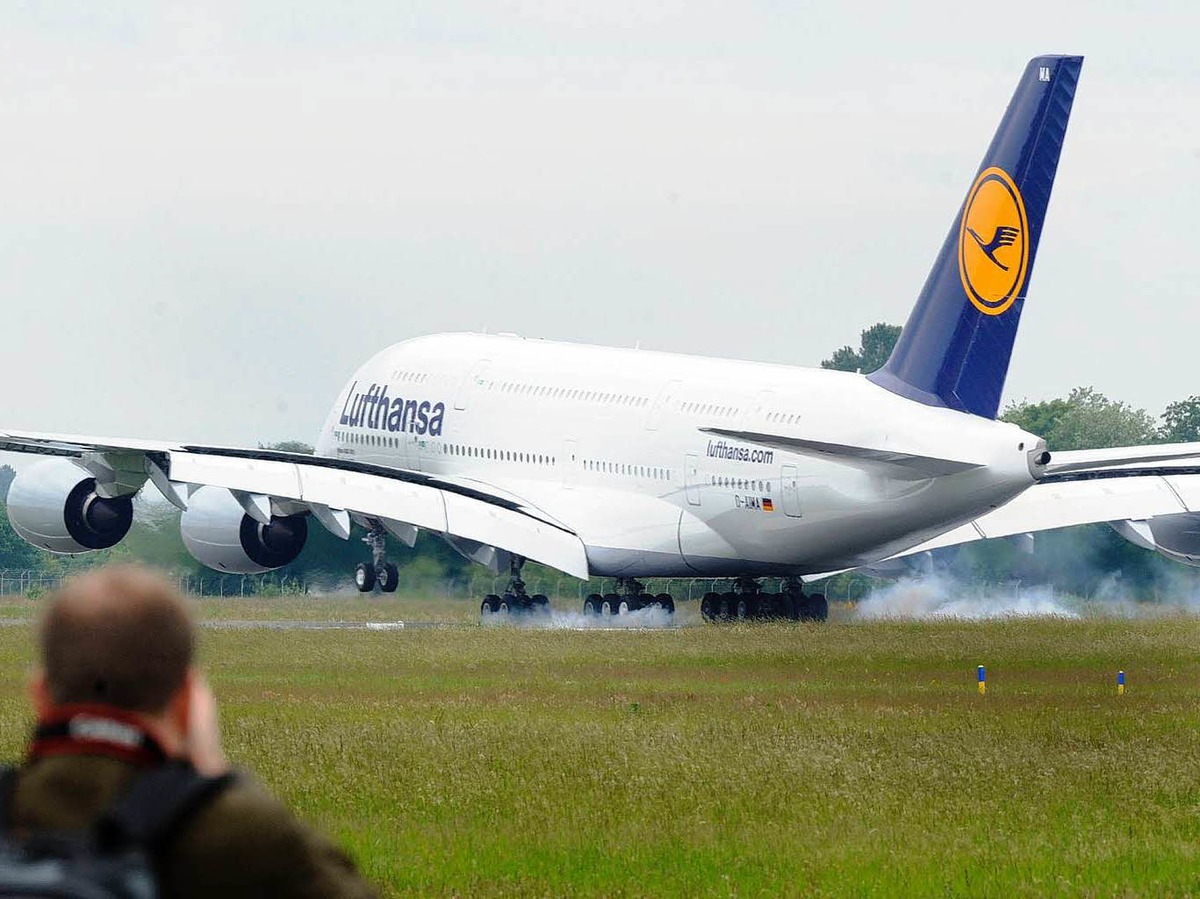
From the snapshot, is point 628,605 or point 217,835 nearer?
point 217,835

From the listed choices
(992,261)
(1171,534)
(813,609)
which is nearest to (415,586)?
(813,609)

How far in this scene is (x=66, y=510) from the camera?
141 feet

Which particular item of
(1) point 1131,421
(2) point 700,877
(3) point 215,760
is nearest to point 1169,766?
(2) point 700,877

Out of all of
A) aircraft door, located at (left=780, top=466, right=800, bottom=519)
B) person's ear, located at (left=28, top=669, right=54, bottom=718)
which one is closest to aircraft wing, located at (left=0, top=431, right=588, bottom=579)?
aircraft door, located at (left=780, top=466, right=800, bottom=519)

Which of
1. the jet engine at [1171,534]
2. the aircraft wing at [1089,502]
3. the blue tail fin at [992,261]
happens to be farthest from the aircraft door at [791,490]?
the jet engine at [1171,534]

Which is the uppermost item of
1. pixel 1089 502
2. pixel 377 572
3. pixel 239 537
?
pixel 1089 502

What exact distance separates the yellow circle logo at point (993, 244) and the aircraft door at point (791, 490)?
14.6ft

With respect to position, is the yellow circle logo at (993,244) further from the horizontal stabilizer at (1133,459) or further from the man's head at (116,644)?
the man's head at (116,644)

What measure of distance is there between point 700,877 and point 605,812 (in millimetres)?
2579

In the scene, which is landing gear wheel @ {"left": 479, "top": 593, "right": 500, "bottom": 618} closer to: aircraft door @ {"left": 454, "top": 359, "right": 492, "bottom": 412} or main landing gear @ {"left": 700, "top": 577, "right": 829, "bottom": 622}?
main landing gear @ {"left": 700, "top": 577, "right": 829, "bottom": 622}

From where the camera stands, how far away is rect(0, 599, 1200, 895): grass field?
47.3 feet

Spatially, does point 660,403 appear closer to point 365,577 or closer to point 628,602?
point 628,602

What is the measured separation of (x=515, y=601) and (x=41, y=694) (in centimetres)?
4114

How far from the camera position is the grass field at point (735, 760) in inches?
567
